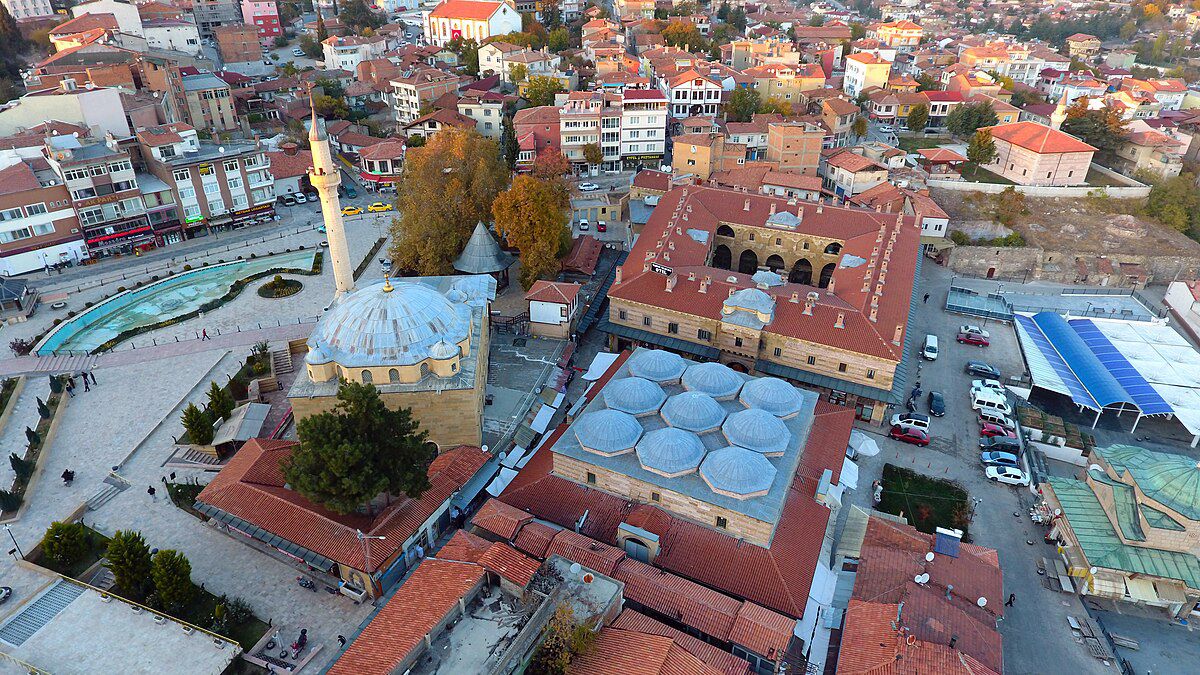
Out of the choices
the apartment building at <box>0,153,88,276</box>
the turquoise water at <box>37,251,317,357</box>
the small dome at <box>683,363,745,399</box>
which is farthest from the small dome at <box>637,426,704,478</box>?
the apartment building at <box>0,153,88,276</box>

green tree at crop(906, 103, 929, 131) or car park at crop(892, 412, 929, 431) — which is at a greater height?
green tree at crop(906, 103, 929, 131)

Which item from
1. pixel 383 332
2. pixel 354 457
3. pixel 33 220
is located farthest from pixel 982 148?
pixel 33 220

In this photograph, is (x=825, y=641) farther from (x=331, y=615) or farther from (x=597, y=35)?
(x=597, y=35)

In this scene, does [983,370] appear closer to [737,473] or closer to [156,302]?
[737,473]

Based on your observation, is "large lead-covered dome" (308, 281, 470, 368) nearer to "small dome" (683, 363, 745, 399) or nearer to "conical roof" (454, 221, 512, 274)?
"small dome" (683, 363, 745, 399)

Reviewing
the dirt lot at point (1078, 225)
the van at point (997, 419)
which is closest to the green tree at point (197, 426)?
the van at point (997, 419)

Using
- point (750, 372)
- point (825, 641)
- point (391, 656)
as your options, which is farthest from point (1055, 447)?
point (391, 656)

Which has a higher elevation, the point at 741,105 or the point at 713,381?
the point at 741,105
